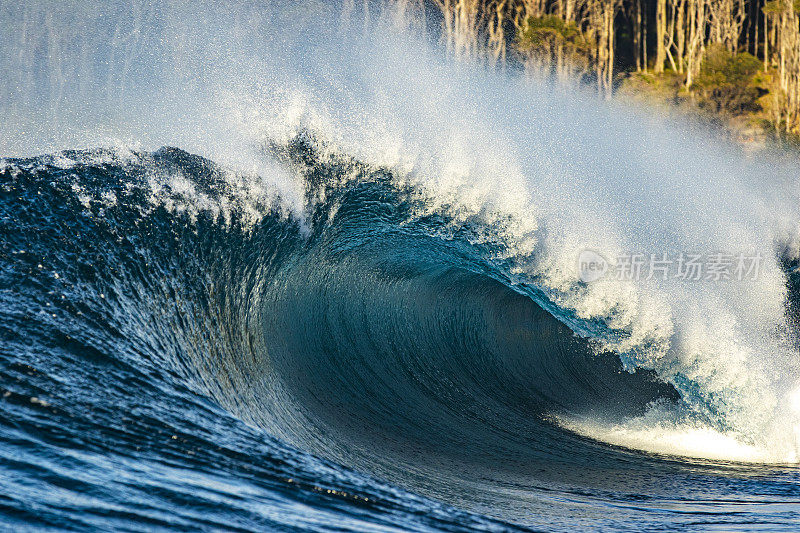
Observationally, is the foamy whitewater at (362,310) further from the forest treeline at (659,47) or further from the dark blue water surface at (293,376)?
the forest treeline at (659,47)

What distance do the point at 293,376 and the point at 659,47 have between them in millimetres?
24677

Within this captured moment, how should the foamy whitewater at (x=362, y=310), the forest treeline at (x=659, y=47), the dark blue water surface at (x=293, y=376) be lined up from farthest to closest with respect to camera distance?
the forest treeline at (x=659, y=47), the foamy whitewater at (x=362, y=310), the dark blue water surface at (x=293, y=376)

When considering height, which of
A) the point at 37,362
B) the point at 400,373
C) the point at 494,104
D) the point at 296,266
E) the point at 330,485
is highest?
the point at 494,104

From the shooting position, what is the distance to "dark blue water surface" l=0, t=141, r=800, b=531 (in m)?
2.04

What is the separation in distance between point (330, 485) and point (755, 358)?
5010 mm

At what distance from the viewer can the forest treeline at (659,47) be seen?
23719 millimetres

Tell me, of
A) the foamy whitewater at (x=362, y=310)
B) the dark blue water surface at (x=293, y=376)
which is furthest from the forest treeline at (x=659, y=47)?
the dark blue water surface at (x=293, y=376)

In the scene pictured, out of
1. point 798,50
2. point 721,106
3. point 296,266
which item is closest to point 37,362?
point 296,266

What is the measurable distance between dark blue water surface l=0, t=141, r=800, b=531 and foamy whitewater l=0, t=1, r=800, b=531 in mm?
19

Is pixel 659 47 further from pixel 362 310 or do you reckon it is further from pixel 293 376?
pixel 293 376

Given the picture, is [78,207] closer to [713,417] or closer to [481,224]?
[481,224]

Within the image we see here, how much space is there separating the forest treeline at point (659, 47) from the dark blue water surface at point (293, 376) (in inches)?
663

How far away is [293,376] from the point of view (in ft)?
17.2

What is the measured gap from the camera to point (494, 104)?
8344mm
